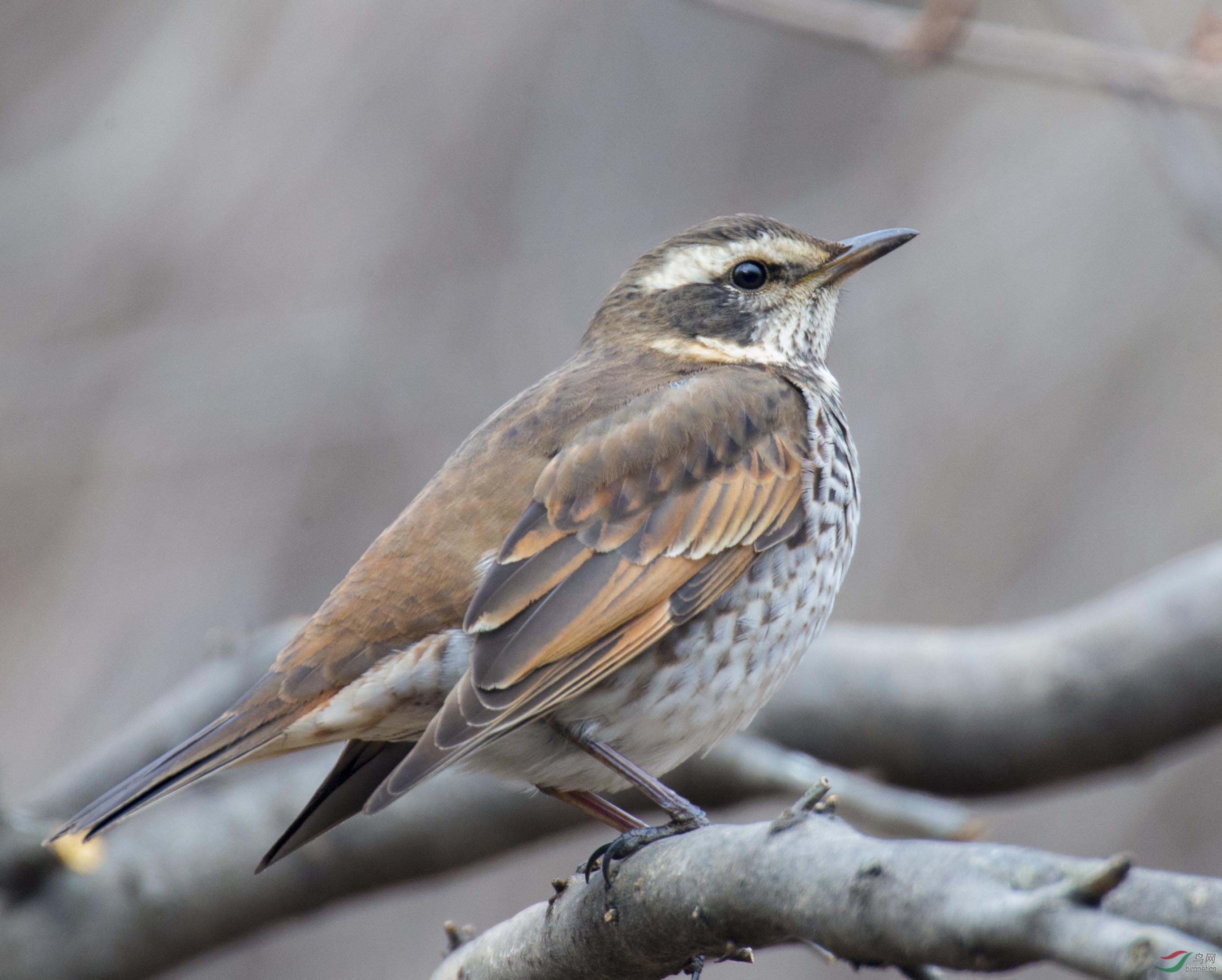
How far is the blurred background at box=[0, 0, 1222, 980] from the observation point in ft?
27.9

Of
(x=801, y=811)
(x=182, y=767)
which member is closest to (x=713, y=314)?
(x=182, y=767)

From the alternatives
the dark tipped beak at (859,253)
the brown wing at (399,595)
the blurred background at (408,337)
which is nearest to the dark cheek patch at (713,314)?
the dark tipped beak at (859,253)

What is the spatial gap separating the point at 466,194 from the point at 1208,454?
199 inches

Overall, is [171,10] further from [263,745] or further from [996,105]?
[263,745]

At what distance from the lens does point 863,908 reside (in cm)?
230

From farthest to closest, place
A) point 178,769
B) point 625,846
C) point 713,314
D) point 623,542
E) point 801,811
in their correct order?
1. point 713,314
2. point 623,542
3. point 178,769
4. point 625,846
5. point 801,811

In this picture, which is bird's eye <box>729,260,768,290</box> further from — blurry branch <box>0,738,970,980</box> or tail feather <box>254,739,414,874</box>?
tail feather <box>254,739,414,874</box>

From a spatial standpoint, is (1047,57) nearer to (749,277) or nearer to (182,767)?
(749,277)

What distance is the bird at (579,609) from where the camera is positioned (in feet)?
12.0

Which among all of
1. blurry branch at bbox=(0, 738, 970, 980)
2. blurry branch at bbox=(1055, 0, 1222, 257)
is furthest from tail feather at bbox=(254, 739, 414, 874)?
blurry branch at bbox=(1055, 0, 1222, 257)

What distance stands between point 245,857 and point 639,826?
248 centimetres

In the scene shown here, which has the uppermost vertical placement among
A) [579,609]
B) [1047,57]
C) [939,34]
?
[939,34]

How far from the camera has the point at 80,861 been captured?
17.8ft

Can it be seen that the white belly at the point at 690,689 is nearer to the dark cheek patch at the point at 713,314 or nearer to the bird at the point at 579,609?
the bird at the point at 579,609
